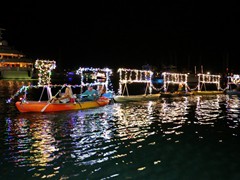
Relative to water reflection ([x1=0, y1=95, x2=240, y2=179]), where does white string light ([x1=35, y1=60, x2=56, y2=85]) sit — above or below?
above

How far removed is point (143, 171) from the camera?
880 centimetres

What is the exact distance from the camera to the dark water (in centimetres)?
879

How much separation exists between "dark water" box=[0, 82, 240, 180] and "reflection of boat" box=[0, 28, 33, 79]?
7519 centimetres

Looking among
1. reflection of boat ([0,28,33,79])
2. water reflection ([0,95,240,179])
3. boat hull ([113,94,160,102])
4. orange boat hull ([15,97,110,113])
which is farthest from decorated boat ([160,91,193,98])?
A: reflection of boat ([0,28,33,79])

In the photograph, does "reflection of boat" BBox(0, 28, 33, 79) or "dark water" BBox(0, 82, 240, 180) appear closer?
"dark water" BBox(0, 82, 240, 180)

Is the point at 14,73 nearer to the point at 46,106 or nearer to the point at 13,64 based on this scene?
the point at 13,64

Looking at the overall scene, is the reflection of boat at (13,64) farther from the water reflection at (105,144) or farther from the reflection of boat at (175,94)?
the water reflection at (105,144)

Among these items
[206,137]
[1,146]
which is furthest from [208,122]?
[1,146]

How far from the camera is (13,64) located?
91.2 metres

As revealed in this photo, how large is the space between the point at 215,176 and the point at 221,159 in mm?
1790

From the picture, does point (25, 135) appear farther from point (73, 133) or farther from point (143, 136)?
point (143, 136)

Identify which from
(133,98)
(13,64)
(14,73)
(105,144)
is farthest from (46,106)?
(13,64)

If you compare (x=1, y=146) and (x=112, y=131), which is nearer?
(x=1, y=146)

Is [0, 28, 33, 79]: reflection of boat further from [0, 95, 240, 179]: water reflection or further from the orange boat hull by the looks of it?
[0, 95, 240, 179]: water reflection
